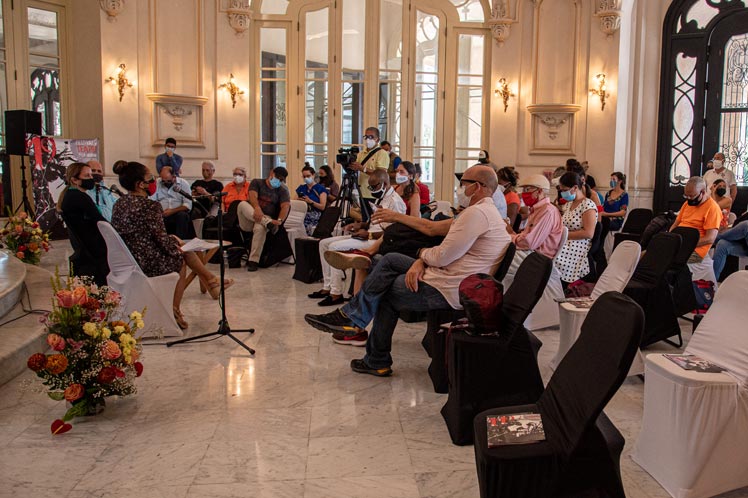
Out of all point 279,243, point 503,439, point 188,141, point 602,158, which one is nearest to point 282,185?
point 279,243

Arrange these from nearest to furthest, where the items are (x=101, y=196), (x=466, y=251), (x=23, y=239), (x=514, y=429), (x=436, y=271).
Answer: (x=514, y=429), (x=466, y=251), (x=436, y=271), (x=101, y=196), (x=23, y=239)

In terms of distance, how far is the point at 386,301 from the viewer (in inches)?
161

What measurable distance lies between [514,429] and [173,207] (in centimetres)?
778

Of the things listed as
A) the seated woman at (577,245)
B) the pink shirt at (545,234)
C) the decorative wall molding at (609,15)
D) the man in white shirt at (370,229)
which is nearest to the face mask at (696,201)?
the seated woman at (577,245)

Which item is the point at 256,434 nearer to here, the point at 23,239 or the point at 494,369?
the point at 494,369

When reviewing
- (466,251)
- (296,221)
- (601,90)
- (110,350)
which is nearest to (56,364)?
(110,350)

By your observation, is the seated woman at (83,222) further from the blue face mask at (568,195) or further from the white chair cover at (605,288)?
the blue face mask at (568,195)

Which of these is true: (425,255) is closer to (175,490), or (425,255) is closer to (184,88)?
(175,490)

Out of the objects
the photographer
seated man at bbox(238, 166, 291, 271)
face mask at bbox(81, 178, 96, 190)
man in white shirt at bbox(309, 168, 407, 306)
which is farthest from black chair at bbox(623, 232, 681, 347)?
seated man at bbox(238, 166, 291, 271)

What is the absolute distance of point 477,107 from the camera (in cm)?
1232

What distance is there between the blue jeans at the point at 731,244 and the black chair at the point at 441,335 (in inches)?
148

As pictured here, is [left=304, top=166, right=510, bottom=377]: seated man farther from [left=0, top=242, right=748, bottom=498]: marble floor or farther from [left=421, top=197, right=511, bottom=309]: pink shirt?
[left=0, top=242, right=748, bottom=498]: marble floor

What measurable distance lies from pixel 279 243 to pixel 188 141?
3.40m

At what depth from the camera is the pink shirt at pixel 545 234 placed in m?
5.24
